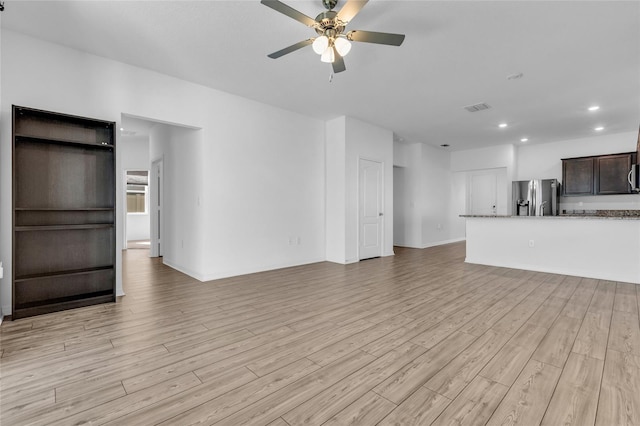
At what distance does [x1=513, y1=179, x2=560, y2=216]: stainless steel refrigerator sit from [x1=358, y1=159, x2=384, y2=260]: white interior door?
4004 millimetres

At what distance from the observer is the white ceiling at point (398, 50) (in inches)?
105

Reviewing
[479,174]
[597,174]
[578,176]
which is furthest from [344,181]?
[597,174]

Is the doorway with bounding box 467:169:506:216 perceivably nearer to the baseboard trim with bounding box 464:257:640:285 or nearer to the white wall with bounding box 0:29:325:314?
the baseboard trim with bounding box 464:257:640:285

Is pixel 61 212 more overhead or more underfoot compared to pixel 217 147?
more underfoot

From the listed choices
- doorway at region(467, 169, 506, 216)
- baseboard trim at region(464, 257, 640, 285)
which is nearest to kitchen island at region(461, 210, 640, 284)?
baseboard trim at region(464, 257, 640, 285)

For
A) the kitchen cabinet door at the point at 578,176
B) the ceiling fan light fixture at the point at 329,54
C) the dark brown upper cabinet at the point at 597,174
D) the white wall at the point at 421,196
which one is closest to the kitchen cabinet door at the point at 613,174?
the dark brown upper cabinet at the point at 597,174

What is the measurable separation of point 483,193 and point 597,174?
8.39ft

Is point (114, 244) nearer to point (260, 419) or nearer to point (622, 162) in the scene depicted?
point (260, 419)

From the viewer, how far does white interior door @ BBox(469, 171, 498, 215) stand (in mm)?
8625

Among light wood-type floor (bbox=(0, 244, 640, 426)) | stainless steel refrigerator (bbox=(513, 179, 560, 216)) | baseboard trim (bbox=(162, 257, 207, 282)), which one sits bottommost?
light wood-type floor (bbox=(0, 244, 640, 426))

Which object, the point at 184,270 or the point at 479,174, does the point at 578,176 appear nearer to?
the point at 479,174

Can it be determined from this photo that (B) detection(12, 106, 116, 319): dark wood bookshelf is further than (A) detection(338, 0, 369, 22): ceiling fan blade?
Yes

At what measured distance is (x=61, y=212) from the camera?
11.0ft

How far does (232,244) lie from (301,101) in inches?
102
